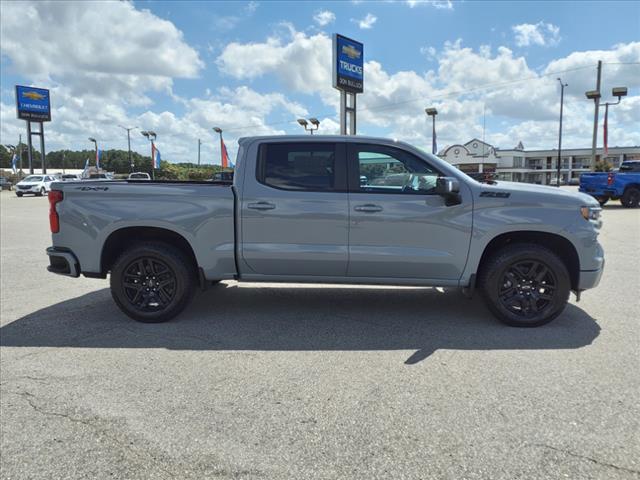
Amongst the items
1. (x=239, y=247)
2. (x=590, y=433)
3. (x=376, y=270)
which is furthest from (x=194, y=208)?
(x=590, y=433)

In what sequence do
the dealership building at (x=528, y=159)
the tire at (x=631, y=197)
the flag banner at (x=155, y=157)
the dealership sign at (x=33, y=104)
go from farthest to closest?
the dealership building at (x=528, y=159)
the dealership sign at (x=33, y=104)
the flag banner at (x=155, y=157)
the tire at (x=631, y=197)

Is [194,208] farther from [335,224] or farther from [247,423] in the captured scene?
[247,423]

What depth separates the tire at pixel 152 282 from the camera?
5.13 metres

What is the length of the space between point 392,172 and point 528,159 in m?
108

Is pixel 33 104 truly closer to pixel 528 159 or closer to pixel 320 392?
pixel 320 392

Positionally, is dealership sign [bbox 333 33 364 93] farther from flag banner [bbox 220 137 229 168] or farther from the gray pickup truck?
the gray pickup truck

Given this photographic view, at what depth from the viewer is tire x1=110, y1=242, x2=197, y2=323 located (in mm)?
5129

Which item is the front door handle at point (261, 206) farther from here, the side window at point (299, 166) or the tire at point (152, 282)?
the tire at point (152, 282)

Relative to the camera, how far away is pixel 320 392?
3.54 metres

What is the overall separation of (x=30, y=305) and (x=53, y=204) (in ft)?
5.04

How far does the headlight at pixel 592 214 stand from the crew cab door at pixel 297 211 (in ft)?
7.68

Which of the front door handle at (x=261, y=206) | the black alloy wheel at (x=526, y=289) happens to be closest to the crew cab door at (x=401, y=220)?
the black alloy wheel at (x=526, y=289)

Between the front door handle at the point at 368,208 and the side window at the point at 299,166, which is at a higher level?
the side window at the point at 299,166

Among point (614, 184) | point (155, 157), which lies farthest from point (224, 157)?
point (614, 184)
